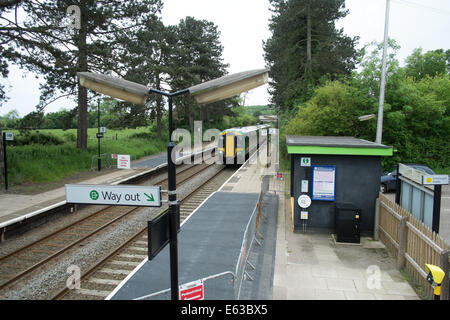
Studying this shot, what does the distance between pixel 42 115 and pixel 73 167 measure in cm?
388

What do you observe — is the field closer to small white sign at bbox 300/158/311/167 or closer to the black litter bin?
small white sign at bbox 300/158/311/167

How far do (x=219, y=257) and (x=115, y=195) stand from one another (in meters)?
4.49

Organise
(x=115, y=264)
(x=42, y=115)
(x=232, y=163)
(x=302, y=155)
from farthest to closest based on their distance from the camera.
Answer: (x=232, y=163)
(x=42, y=115)
(x=302, y=155)
(x=115, y=264)

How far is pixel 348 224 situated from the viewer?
1018 centimetres

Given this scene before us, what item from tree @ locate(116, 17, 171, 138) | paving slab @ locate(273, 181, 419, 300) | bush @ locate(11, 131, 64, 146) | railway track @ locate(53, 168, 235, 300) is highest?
tree @ locate(116, 17, 171, 138)

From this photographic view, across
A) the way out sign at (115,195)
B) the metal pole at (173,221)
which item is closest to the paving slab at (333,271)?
the metal pole at (173,221)

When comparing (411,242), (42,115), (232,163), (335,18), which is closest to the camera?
(411,242)

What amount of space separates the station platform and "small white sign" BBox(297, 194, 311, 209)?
1.36 meters

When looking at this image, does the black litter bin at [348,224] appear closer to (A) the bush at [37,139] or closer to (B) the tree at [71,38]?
(B) the tree at [71,38]

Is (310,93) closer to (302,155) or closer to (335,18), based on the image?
(335,18)

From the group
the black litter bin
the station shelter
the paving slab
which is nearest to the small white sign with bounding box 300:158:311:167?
the station shelter

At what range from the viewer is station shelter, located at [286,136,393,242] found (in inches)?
430
